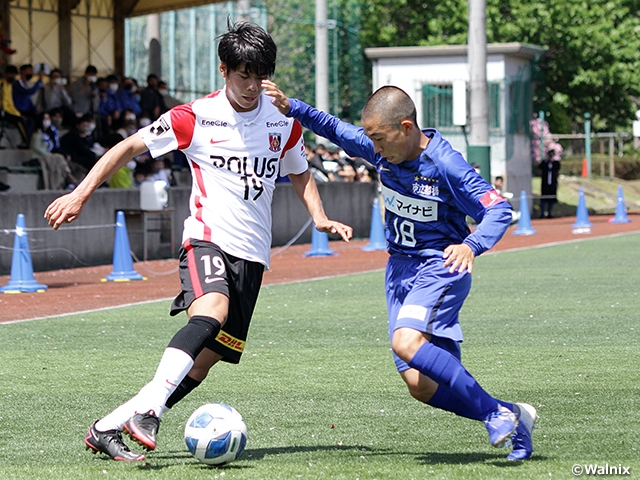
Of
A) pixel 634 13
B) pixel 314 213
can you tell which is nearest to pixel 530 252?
pixel 314 213

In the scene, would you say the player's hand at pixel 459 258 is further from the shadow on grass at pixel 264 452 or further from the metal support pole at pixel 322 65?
the metal support pole at pixel 322 65

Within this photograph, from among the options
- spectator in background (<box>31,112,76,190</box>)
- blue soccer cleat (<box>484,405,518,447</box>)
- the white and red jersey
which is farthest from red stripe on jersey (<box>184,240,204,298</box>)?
spectator in background (<box>31,112,76,190</box>)

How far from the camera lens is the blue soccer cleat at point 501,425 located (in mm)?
5258

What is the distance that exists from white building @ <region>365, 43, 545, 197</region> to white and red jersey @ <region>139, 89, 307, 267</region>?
26.2 metres

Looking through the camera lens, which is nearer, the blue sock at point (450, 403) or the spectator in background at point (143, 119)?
the blue sock at point (450, 403)

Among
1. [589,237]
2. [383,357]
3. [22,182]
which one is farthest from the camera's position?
[589,237]

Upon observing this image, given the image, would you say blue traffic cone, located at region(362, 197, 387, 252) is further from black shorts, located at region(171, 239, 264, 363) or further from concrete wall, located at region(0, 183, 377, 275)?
black shorts, located at region(171, 239, 264, 363)

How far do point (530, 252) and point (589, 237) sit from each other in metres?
3.95

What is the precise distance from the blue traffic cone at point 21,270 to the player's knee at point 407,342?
10443 mm

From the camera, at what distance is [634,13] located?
43.9 meters

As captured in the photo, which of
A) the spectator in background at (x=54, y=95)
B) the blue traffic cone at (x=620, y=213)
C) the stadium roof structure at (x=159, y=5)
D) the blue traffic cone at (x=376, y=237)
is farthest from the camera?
the blue traffic cone at (x=620, y=213)

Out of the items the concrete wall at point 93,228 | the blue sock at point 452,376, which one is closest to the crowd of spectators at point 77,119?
the concrete wall at point 93,228

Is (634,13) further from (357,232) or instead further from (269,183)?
(269,183)

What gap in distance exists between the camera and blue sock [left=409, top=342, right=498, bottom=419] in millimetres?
5316
